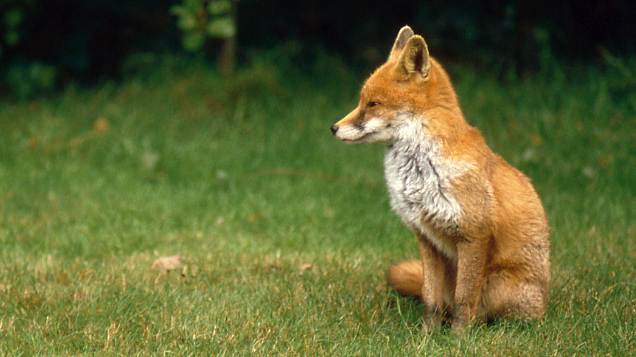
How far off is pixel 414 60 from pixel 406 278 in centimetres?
119

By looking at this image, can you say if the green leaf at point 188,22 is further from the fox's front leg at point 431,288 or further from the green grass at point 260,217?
the fox's front leg at point 431,288

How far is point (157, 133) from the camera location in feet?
24.1

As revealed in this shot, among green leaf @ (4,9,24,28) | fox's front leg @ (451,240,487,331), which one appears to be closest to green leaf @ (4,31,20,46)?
green leaf @ (4,9,24,28)

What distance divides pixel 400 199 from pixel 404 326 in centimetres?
62

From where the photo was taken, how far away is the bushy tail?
11.6 ft

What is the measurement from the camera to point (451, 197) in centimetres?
296

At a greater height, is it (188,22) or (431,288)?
(188,22)

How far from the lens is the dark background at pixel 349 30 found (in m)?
7.95

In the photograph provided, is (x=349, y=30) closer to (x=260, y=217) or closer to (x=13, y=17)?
(x=13, y=17)

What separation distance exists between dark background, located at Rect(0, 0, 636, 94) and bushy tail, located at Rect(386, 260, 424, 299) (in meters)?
5.02

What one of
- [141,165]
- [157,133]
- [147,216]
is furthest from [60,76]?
[147,216]

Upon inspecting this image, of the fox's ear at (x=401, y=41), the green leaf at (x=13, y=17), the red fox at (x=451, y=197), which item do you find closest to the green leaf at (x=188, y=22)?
the green leaf at (x=13, y=17)

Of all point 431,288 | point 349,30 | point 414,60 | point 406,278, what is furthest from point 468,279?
point 349,30

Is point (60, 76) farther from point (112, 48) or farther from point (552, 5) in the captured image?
point (552, 5)
